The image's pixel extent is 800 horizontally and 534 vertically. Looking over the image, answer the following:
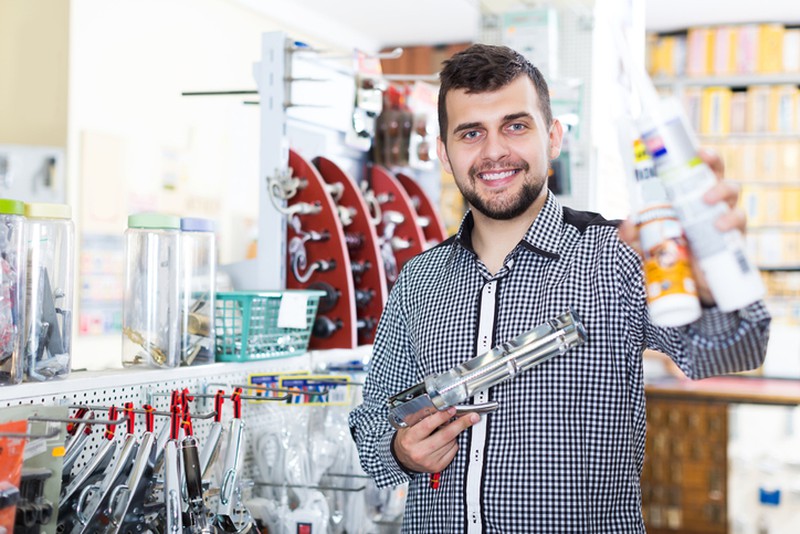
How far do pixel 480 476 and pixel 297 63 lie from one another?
1.55m

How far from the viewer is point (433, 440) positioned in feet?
5.21

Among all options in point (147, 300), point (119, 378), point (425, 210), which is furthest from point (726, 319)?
point (425, 210)

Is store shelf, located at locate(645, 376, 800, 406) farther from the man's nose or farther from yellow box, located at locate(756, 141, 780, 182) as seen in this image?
the man's nose

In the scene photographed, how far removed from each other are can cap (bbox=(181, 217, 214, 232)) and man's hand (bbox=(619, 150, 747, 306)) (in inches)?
49.4

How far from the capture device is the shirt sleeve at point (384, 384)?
5.83 ft

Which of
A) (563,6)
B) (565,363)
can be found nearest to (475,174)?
(565,363)

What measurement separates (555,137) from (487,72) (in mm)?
207

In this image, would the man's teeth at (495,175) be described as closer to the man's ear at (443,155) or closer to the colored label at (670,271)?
the man's ear at (443,155)

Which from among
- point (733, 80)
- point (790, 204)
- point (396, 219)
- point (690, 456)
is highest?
point (733, 80)

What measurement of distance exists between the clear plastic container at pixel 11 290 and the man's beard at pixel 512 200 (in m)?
0.83

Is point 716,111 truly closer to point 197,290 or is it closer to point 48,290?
point 197,290

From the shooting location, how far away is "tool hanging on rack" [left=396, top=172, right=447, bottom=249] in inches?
139

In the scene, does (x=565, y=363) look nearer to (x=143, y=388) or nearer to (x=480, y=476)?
(x=480, y=476)

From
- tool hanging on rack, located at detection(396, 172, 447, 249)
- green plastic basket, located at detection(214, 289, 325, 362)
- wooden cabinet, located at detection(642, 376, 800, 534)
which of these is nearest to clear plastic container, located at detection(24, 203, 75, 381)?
green plastic basket, located at detection(214, 289, 325, 362)
